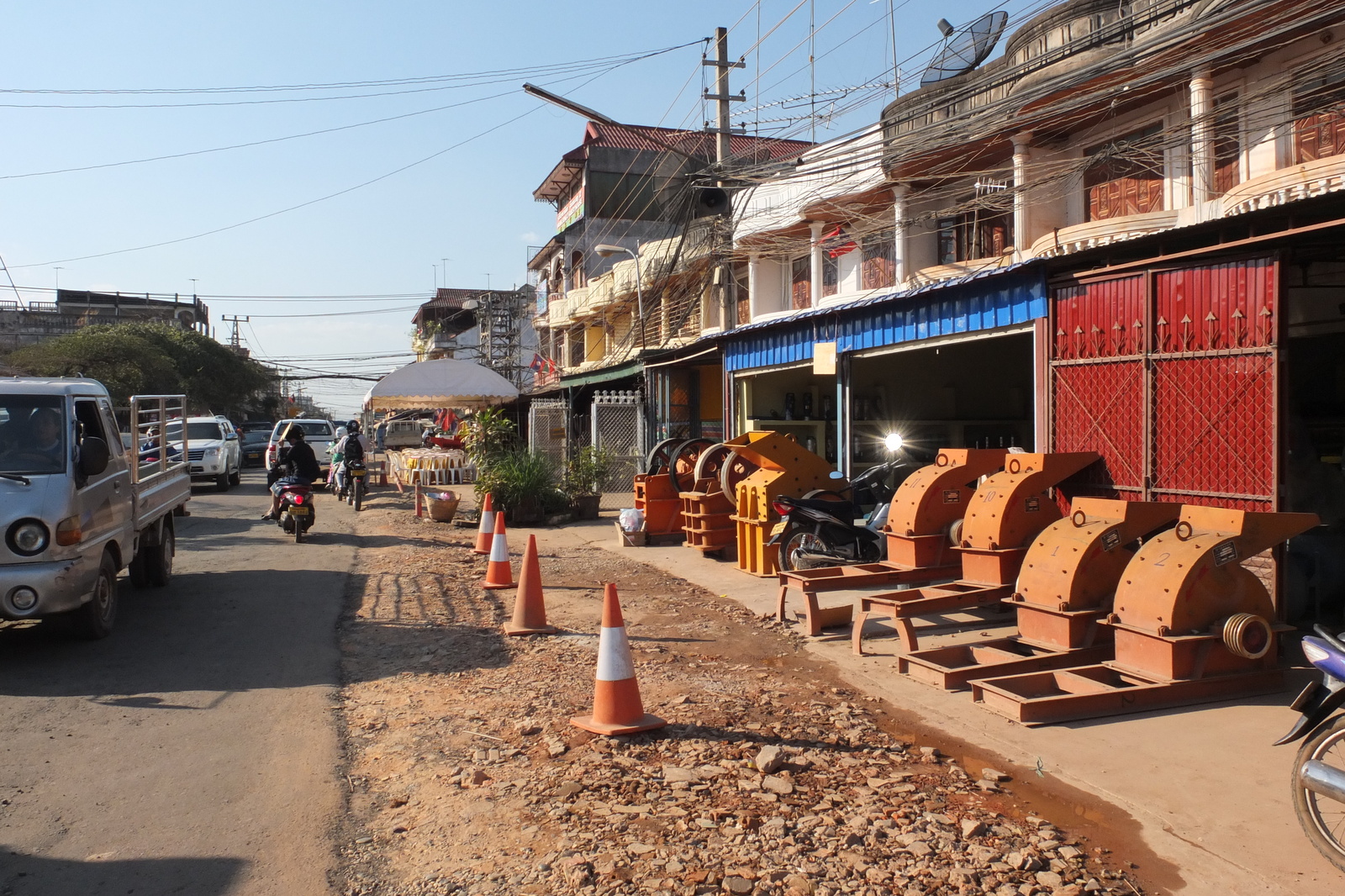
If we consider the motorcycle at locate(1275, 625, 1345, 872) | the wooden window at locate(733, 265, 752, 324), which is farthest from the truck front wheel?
the wooden window at locate(733, 265, 752, 324)

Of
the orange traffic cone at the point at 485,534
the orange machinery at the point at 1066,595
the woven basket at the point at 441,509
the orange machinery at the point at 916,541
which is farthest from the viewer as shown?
the woven basket at the point at 441,509

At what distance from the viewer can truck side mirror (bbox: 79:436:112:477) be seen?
738cm

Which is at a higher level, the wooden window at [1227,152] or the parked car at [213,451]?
the wooden window at [1227,152]

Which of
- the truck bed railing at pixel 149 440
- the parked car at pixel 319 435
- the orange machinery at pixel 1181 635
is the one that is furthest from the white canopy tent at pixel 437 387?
the orange machinery at pixel 1181 635

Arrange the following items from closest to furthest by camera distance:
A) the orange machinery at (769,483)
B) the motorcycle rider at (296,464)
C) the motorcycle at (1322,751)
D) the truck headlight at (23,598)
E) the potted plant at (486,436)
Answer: the motorcycle at (1322,751), the truck headlight at (23,598), the orange machinery at (769,483), the motorcycle rider at (296,464), the potted plant at (486,436)

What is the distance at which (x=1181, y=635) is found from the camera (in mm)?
5664

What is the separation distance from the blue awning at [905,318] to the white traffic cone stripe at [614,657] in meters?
5.99

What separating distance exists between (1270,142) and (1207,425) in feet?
29.9

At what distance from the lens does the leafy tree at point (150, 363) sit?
35406 millimetres

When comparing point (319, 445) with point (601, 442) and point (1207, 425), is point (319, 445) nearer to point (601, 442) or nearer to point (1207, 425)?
point (601, 442)

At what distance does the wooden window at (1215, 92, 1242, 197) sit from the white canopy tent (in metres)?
15.9

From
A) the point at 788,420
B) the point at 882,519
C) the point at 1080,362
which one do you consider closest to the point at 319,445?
the point at 788,420

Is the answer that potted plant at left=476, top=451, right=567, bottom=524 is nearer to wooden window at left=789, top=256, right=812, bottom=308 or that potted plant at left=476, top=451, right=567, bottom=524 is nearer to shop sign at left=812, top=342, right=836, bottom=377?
shop sign at left=812, top=342, right=836, bottom=377

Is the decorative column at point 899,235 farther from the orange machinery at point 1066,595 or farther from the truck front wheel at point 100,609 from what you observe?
the truck front wheel at point 100,609
